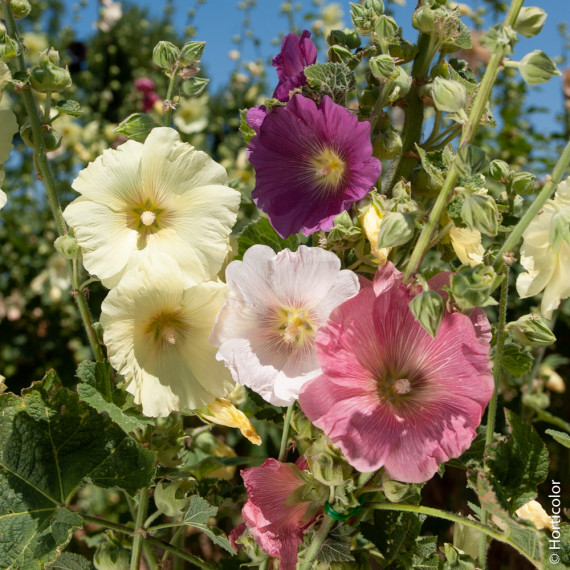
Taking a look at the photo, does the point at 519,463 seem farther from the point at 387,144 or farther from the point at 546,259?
the point at 387,144

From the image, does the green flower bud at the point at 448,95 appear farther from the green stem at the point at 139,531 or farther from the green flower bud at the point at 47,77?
the green stem at the point at 139,531

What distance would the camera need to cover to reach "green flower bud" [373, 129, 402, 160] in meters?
0.51

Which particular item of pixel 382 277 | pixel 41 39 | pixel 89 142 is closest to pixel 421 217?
pixel 382 277

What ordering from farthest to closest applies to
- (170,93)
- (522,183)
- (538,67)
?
(170,93) < (522,183) < (538,67)

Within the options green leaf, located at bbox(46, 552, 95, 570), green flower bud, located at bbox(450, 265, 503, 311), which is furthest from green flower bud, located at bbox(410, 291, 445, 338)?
green leaf, located at bbox(46, 552, 95, 570)

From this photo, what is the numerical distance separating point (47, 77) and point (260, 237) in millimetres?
223

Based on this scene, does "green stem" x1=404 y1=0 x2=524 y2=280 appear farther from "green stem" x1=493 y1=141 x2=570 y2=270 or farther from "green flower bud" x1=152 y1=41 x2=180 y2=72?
"green flower bud" x1=152 y1=41 x2=180 y2=72

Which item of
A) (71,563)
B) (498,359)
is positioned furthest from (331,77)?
(71,563)

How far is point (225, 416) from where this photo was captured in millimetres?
554

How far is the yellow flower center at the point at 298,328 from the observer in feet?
1.61

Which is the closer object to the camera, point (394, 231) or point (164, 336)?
point (394, 231)

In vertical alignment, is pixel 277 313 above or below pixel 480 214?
below

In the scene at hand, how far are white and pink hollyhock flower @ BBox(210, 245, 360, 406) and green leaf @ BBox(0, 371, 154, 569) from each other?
14cm

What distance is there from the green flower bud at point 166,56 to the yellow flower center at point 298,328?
0.85 feet
